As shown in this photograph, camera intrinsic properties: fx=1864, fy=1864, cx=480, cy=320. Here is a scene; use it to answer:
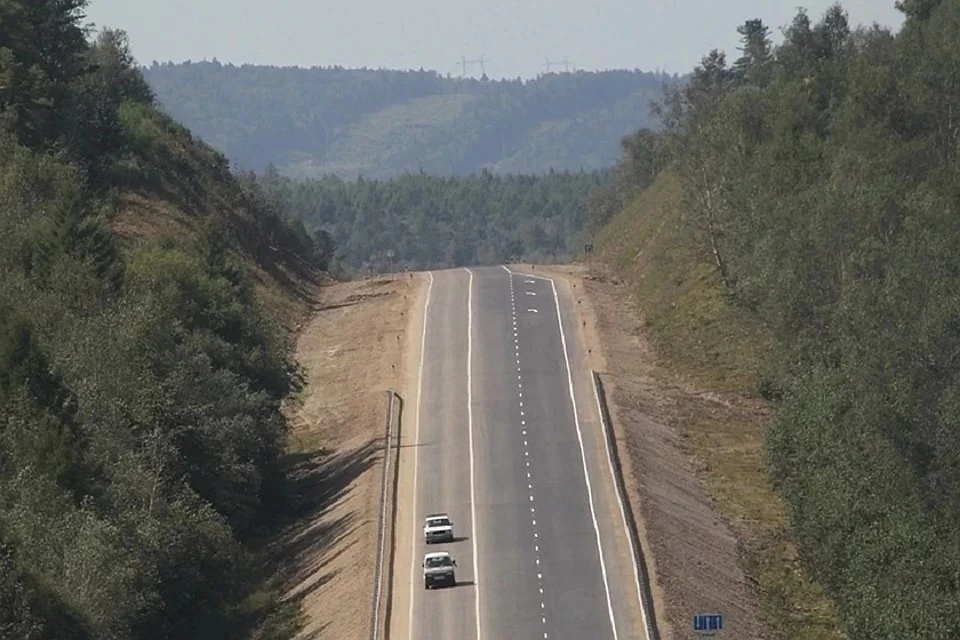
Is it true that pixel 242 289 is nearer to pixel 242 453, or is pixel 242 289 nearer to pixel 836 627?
pixel 242 453

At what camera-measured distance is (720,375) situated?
3994 inches

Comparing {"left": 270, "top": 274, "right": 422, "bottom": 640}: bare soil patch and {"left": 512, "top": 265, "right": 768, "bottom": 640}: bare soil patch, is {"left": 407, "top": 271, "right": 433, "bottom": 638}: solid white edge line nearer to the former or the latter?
{"left": 270, "top": 274, "right": 422, "bottom": 640}: bare soil patch

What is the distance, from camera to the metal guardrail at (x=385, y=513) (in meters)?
59.4

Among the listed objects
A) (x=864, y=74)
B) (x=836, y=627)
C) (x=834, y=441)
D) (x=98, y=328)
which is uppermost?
(x=864, y=74)

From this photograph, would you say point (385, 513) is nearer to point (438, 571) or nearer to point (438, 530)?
point (438, 530)

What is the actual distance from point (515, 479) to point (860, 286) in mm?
17241

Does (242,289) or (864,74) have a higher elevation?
(864,74)

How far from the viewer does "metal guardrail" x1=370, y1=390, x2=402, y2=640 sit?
59.4m

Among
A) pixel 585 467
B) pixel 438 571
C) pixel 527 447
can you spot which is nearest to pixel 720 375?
pixel 527 447

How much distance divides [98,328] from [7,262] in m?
13.4

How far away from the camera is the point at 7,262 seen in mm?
82812

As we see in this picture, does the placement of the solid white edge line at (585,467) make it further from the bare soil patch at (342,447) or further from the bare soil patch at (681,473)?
the bare soil patch at (342,447)

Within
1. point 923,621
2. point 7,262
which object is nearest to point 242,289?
point 7,262

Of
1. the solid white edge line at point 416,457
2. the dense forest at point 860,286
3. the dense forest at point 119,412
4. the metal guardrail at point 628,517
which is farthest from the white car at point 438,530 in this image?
the dense forest at point 860,286
